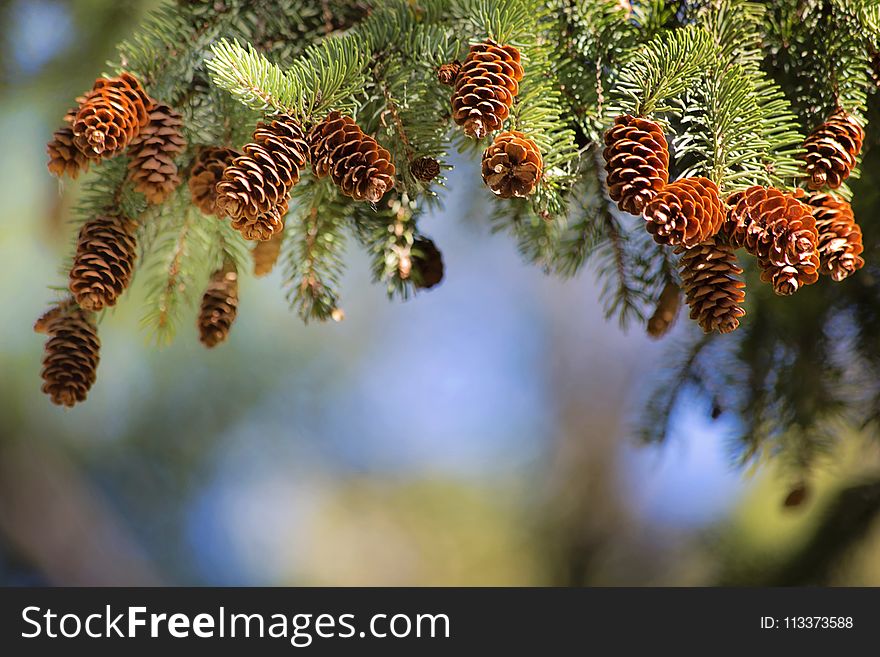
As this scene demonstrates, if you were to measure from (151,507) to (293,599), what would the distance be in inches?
75.8

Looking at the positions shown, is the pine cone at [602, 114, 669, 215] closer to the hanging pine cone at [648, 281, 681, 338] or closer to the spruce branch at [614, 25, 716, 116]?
the spruce branch at [614, 25, 716, 116]

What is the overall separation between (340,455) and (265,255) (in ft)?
8.60

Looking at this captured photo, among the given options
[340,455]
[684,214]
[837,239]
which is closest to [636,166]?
[684,214]

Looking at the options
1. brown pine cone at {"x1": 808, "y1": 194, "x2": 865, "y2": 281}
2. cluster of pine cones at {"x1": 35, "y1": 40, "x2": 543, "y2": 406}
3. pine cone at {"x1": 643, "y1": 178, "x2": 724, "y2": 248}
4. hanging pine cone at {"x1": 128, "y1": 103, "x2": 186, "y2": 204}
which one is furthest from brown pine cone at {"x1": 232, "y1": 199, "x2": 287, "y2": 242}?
brown pine cone at {"x1": 808, "y1": 194, "x2": 865, "y2": 281}

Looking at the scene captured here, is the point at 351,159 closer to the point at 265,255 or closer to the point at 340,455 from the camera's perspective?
the point at 265,255

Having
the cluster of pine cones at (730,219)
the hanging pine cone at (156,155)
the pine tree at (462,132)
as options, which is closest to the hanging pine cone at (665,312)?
the pine tree at (462,132)

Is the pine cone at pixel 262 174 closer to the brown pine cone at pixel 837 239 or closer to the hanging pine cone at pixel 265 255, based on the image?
the hanging pine cone at pixel 265 255

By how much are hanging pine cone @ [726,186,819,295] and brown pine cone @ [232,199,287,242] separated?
0.26 metres

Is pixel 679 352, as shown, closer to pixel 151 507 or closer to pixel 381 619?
pixel 381 619

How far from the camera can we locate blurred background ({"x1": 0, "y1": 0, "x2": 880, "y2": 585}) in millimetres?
2371

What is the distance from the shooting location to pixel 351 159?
17.6 inches

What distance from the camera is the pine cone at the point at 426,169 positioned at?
49 cm

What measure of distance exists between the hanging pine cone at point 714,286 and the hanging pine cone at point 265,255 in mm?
324

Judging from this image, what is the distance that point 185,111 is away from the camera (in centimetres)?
57
